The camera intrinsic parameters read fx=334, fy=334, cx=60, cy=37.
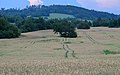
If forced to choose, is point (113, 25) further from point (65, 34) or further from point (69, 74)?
point (69, 74)

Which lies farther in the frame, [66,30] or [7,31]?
[66,30]

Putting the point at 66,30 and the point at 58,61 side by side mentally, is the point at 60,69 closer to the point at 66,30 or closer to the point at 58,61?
the point at 58,61

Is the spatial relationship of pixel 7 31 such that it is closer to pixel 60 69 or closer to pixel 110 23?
pixel 110 23

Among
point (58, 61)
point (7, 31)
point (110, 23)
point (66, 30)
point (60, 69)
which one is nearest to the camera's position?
point (60, 69)

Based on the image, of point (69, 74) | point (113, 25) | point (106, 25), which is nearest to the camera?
point (69, 74)

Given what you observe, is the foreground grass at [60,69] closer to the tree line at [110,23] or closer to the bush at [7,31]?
the bush at [7,31]

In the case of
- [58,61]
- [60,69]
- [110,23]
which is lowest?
[110,23]

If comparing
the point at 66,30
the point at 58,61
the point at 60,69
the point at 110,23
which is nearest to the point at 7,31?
the point at 66,30

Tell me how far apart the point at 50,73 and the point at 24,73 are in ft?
5.11

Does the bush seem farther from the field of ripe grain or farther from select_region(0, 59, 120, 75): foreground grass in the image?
select_region(0, 59, 120, 75): foreground grass

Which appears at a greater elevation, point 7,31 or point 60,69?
point 60,69

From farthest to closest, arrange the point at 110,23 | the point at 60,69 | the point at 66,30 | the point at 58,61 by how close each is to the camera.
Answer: the point at 110,23, the point at 66,30, the point at 58,61, the point at 60,69

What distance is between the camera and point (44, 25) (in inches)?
5300

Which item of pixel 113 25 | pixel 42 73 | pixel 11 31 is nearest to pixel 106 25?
pixel 113 25
